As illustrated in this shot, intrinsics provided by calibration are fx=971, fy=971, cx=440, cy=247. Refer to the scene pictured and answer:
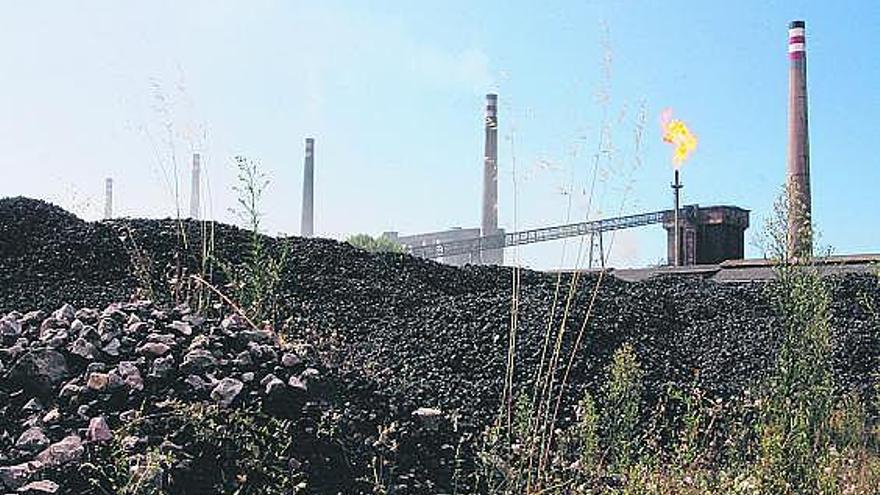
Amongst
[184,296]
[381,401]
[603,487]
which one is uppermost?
[184,296]

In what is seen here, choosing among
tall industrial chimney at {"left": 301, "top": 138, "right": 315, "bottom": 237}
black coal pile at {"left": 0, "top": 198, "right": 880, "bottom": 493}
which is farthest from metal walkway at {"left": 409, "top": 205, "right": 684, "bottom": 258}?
tall industrial chimney at {"left": 301, "top": 138, "right": 315, "bottom": 237}

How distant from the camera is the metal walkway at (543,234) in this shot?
3951 millimetres

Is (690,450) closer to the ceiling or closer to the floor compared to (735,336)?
closer to the floor

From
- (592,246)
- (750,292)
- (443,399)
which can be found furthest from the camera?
(750,292)

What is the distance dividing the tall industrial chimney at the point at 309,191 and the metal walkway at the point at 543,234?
31.8 ft

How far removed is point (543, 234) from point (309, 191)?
2333 centimetres

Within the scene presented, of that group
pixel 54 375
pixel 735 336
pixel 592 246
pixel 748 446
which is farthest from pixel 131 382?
pixel 735 336

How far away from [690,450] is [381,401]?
3.56 feet

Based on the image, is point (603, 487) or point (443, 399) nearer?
point (603, 487)

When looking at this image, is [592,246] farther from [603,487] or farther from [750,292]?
[750,292]

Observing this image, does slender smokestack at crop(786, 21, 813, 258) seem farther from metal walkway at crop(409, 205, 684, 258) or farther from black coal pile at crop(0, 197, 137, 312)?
black coal pile at crop(0, 197, 137, 312)

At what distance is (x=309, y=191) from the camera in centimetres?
4616

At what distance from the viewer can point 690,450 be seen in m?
3.37

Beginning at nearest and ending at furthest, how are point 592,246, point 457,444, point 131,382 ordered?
point 131,382 < point 457,444 < point 592,246
